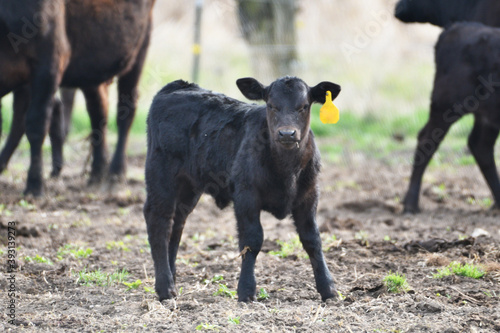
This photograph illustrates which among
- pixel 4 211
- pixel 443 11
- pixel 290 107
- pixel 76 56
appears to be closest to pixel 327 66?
pixel 443 11

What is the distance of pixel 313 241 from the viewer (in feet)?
15.7

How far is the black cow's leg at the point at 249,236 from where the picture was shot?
4648 millimetres

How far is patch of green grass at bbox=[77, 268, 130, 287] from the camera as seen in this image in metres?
5.29

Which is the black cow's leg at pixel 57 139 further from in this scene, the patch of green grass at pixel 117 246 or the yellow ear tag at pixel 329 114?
the yellow ear tag at pixel 329 114

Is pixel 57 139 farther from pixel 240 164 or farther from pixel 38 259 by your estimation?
pixel 240 164

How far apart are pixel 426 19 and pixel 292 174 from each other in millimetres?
4674

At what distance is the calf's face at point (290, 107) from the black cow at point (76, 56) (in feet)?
11.7

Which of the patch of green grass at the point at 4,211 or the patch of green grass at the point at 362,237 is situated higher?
the patch of green grass at the point at 362,237

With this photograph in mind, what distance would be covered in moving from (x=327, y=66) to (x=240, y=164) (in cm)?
1045

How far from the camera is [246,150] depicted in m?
4.80

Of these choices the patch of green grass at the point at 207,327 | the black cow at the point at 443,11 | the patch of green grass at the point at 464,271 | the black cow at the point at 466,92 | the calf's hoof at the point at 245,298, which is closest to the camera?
the patch of green grass at the point at 207,327

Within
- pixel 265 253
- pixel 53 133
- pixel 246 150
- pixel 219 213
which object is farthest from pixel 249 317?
pixel 53 133

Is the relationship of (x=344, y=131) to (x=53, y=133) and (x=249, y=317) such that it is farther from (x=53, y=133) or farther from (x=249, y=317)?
(x=249, y=317)

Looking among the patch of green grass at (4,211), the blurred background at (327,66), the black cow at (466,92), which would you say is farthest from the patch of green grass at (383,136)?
the patch of green grass at (4,211)
